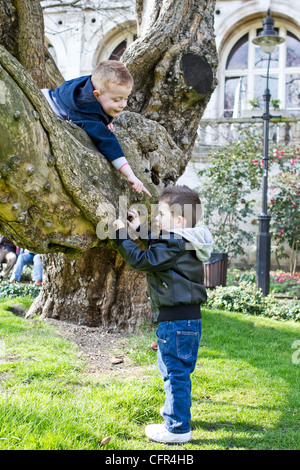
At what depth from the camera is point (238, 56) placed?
17.3 m

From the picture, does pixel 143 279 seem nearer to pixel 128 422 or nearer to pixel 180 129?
pixel 180 129

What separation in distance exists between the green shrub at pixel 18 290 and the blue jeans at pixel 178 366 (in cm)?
505

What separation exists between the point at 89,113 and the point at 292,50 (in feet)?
51.0

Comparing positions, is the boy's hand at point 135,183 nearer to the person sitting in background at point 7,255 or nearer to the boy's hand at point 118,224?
the boy's hand at point 118,224

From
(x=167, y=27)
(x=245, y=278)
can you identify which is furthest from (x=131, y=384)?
(x=245, y=278)

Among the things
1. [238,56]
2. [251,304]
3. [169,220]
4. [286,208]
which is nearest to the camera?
[169,220]

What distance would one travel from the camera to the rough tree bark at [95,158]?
110 inches

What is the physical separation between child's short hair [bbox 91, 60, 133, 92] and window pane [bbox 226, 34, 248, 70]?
1510 cm

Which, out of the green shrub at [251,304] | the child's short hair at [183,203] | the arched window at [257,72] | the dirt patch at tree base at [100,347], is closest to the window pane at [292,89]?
the arched window at [257,72]

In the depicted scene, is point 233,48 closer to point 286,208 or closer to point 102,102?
point 286,208

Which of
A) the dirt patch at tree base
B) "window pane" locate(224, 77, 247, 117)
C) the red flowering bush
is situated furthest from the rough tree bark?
"window pane" locate(224, 77, 247, 117)

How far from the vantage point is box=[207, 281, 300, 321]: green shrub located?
7996 mm

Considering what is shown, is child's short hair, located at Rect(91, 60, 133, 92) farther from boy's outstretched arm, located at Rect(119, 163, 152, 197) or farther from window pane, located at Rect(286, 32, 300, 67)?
window pane, located at Rect(286, 32, 300, 67)

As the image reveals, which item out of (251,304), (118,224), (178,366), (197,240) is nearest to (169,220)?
(197,240)
